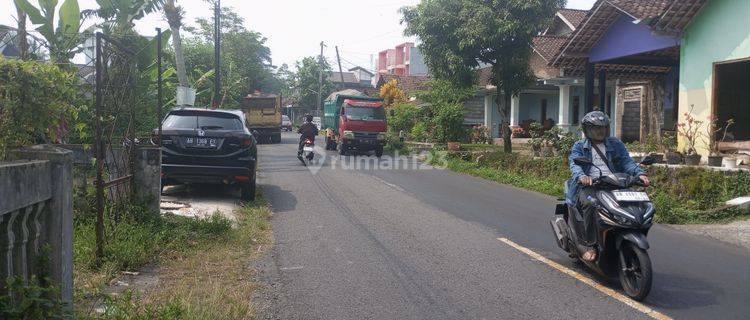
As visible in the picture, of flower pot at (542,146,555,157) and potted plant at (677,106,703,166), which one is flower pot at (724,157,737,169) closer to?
potted plant at (677,106,703,166)

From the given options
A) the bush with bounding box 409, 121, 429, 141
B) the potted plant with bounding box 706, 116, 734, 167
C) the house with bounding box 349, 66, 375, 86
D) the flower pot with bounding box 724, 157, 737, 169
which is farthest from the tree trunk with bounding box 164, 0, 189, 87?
the house with bounding box 349, 66, 375, 86

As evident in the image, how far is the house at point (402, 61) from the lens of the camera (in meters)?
69.8

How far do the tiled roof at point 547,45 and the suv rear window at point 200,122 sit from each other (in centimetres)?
1713

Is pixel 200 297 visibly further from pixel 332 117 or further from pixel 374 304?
pixel 332 117

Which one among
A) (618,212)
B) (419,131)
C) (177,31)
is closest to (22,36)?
(177,31)

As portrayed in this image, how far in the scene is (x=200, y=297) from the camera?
543 centimetres

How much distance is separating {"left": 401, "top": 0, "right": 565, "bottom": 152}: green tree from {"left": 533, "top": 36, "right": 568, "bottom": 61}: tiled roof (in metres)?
5.55

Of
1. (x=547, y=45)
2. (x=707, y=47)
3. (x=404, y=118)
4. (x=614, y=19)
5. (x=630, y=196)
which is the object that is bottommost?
(x=630, y=196)

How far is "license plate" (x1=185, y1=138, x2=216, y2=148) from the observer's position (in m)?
10.7

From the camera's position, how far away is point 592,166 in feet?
20.4

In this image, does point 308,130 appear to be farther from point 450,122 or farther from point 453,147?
point 450,122

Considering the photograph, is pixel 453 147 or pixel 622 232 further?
pixel 453 147

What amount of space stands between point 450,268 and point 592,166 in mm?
1801

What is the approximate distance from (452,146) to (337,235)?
54.0 ft
